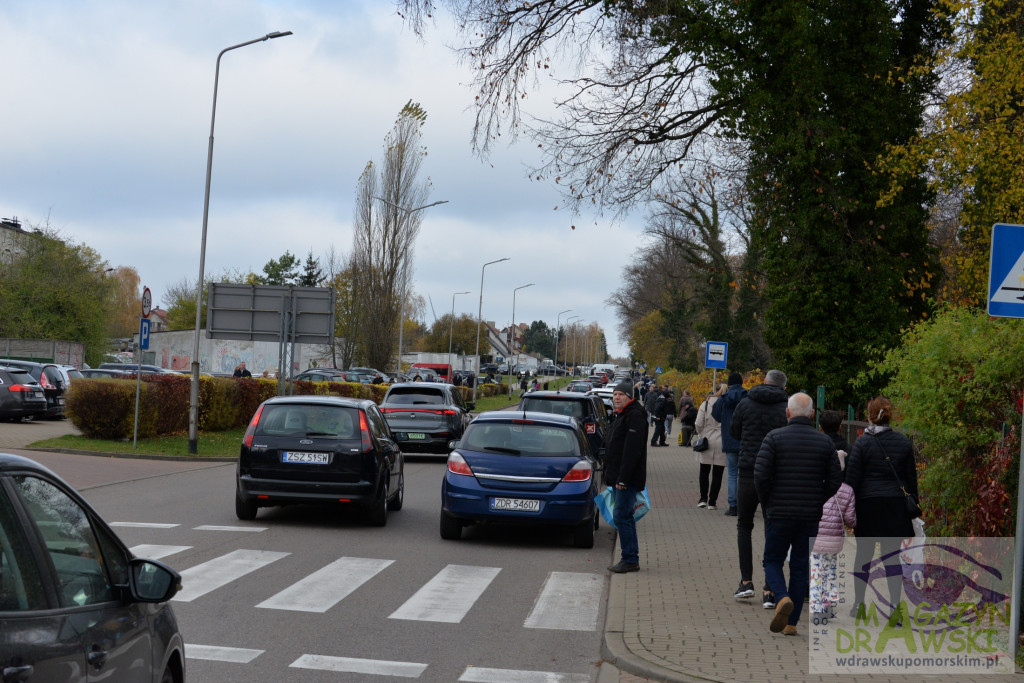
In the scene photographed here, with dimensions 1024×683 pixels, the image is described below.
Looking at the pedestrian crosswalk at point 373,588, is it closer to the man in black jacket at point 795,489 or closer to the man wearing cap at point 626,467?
the man wearing cap at point 626,467

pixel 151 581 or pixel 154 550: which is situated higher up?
pixel 151 581

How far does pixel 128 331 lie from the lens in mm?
126250

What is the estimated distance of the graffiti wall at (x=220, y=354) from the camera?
68.0 metres

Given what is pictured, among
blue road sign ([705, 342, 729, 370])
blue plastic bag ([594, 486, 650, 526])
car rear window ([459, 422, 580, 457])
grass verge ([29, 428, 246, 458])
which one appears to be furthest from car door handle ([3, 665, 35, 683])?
blue road sign ([705, 342, 729, 370])

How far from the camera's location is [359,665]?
21.7 feet

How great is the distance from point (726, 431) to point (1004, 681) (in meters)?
9.12

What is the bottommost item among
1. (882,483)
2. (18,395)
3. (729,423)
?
(18,395)

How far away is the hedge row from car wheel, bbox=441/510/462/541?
41.8 ft

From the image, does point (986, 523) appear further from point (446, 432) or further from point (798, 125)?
point (446, 432)

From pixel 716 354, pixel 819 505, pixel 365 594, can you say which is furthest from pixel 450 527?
pixel 716 354

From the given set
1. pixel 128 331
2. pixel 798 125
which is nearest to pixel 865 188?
Result: pixel 798 125

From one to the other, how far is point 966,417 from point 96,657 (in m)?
6.85

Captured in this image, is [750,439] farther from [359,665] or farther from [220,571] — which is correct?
[220,571]

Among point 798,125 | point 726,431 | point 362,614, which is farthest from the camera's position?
point 798,125
